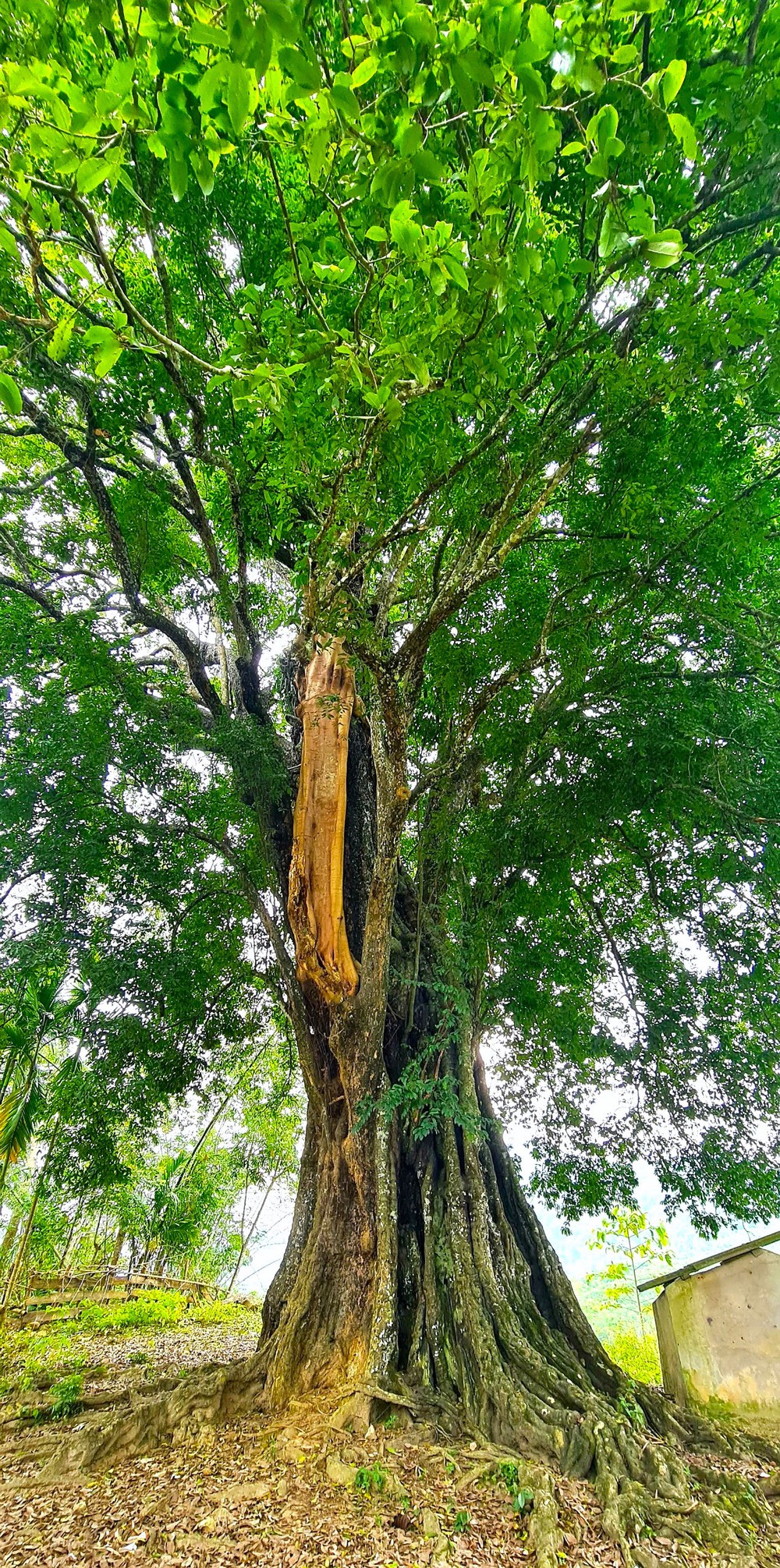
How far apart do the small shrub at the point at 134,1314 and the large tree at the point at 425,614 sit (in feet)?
17.7

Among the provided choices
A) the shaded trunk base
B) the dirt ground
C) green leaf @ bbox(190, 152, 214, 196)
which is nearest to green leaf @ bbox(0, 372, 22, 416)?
green leaf @ bbox(190, 152, 214, 196)

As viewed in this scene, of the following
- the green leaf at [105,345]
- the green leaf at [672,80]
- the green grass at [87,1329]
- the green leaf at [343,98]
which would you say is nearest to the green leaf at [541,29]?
the green leaf at [672,80]

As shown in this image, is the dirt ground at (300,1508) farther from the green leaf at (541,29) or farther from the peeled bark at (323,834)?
the green leaf at (541,29)

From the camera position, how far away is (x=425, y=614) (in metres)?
3.58

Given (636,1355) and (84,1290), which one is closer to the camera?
(636,1355)

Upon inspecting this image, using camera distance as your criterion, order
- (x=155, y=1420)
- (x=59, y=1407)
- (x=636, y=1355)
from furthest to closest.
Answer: (x=636, y=1355), (x=59, y=1407), (x=155, y=1420)

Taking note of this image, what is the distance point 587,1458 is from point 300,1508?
4.66 feet

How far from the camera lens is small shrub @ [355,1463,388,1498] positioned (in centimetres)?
283

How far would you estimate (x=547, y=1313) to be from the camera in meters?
4.59

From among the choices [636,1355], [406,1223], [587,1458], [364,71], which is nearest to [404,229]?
[364,71]

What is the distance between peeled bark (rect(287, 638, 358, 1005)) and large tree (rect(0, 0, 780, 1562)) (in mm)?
36

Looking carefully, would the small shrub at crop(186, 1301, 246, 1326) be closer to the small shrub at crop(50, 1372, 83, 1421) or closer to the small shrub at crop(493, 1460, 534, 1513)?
the small shrub at crop(50, 1372, 83, 1421)

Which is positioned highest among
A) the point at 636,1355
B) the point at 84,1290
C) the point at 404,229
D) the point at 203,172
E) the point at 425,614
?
the point at 425,614

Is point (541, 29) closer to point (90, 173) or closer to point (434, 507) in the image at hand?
point (90, 173)
